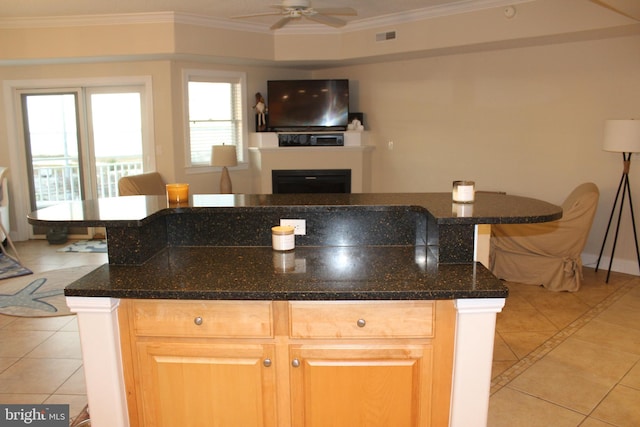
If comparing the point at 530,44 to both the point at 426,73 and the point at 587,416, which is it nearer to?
the point at 426,73

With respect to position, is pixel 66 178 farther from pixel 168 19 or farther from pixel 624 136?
pixel 624 136

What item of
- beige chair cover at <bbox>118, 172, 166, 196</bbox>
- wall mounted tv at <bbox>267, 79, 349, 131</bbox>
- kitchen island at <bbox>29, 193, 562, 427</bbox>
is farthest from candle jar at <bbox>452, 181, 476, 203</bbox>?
wall mounted tv at <bbox>267, 79, 349, 131</bbox>

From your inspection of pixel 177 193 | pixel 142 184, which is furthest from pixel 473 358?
pixel 142 184

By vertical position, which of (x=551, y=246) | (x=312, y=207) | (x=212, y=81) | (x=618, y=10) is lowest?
(x=551, y=246)

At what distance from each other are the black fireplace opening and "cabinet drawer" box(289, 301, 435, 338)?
4.81 m

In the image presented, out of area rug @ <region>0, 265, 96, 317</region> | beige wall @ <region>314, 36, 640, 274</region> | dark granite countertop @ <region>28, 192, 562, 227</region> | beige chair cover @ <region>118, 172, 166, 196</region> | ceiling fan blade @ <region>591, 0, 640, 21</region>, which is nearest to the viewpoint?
dark granite countertop @ <region>28, 192, 562, 227</region>

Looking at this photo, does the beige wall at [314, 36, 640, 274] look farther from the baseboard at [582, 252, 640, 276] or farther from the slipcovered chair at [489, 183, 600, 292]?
the slipcovered chair at [489, 183, 600, 292]

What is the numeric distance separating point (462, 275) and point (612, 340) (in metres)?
2.27

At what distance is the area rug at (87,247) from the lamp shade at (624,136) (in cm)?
540

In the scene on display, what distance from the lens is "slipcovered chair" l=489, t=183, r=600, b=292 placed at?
440 cm

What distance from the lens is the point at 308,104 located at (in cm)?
667

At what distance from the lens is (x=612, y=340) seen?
3.53m

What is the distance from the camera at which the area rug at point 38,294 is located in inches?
163

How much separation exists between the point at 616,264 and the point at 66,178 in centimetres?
641
